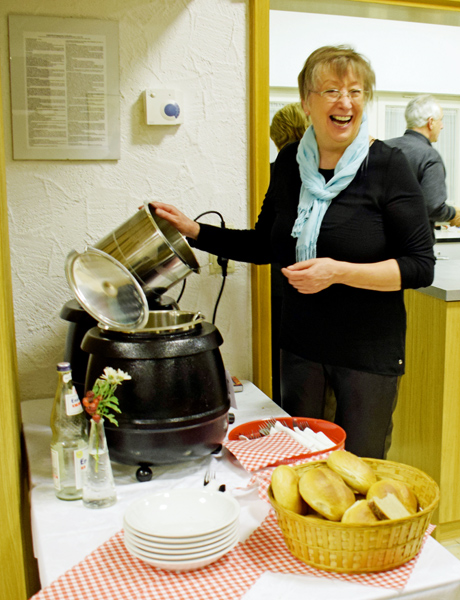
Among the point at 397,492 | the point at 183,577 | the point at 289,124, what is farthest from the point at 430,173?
the point at 183,577

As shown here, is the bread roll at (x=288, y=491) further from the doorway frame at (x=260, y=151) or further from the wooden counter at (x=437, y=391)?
the wooden counter at (x=437, y=391)

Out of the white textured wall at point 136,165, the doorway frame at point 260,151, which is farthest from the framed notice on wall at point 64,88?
the doorway frame at point 260,151

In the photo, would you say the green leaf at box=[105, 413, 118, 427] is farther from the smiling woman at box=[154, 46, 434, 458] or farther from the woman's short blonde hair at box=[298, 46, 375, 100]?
the woman's short blonde hair at box=[298, 46, 375, 100]

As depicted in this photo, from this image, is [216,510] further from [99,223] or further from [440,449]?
[440,449]

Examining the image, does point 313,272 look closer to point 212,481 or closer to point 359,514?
point 212,481

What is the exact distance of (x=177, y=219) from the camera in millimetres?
1552

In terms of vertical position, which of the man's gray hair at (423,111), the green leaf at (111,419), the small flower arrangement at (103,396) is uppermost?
the man's gray hair at (423,111)

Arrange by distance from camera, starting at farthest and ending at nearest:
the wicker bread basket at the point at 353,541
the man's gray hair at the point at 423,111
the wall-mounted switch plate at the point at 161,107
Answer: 1. the man's gray hair at the point at 423,111
2. the wall-mounted switch plate at the point at 161,107
3. the wicker bread basket at the point at 353,541

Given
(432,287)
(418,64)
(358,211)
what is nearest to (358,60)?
(358,211)

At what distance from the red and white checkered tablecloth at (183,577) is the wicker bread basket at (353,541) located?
2 cm

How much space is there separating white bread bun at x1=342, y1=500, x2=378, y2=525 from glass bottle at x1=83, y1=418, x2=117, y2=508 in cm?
40

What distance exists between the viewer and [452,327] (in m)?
2.07

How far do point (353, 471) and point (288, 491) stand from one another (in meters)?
0.10

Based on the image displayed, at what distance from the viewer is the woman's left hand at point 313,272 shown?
4.31 feet
